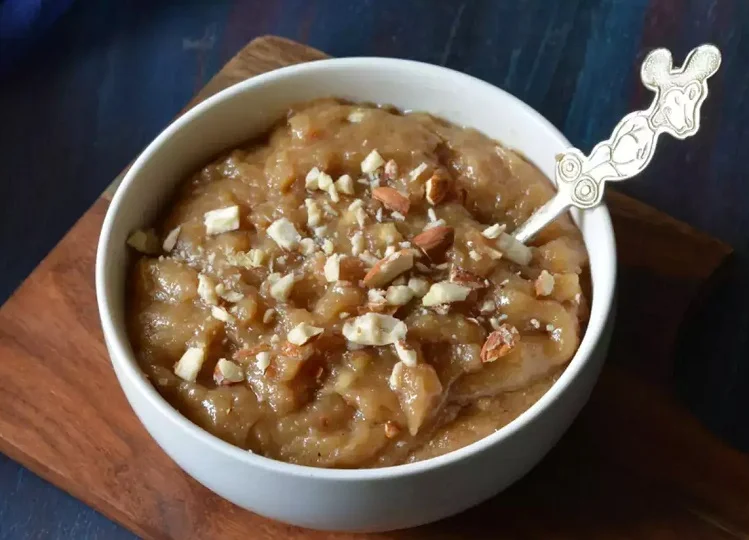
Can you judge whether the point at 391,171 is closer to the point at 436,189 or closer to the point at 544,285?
the point at 436,189

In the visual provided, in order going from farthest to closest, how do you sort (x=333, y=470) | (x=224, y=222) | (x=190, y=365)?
(x=224, y=222)
(x=190, y=365)
(x=333, y=470)

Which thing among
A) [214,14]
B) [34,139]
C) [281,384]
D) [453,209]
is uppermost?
[453,209]

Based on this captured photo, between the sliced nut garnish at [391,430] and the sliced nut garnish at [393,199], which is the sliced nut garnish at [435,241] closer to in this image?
the sliced nut garnish at [393,199]

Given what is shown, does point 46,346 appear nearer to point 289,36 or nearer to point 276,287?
point 276,287

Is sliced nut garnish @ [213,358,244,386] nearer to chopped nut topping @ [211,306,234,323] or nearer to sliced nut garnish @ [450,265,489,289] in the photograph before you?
chopped nut topping @ [211,306,234,323]

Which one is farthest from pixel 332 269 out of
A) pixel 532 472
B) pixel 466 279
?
pixel 532 472

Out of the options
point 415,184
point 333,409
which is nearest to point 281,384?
point 333,409
